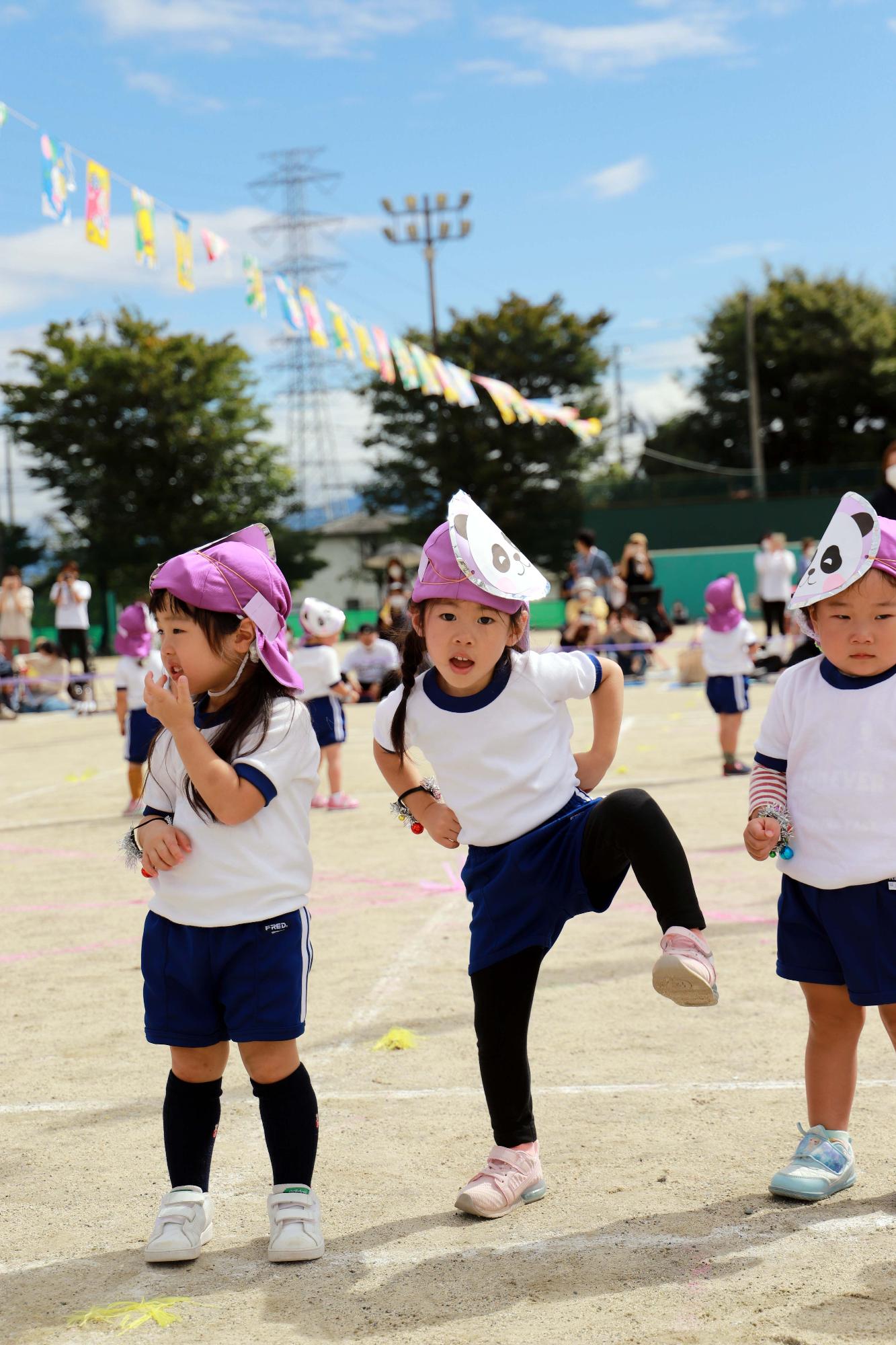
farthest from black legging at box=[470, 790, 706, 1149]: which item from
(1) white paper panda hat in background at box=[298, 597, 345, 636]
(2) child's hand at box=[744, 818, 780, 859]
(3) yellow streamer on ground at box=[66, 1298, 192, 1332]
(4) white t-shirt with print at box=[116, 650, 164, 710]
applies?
(4) white t-shirt with print at box=[116, 650, 164, 710]

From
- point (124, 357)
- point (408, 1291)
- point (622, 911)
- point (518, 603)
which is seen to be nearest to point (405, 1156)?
point (408, 1291)

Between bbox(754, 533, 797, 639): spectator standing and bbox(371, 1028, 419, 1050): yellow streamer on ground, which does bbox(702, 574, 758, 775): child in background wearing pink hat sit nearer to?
bbox(371, 1028, 419, 1050): yellow streamer on ground

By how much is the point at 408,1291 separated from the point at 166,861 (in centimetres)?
105

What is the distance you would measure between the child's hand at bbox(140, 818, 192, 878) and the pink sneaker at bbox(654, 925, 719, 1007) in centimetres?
108

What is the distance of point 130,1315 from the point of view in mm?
2754

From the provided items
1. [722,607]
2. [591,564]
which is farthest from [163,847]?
[591,564]

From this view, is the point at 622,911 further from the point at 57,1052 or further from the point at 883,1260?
the point at 883,1260

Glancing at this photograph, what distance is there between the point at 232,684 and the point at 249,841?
391 mm

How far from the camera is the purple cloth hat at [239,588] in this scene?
10.3ft

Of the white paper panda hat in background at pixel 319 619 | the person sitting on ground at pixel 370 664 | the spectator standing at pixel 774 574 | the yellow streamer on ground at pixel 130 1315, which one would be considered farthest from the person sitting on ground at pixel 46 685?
the yellow streamer on ground at pixel 130 1315

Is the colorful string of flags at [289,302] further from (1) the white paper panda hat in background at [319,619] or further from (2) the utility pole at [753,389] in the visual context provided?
(2) the utility pole at [753,389]

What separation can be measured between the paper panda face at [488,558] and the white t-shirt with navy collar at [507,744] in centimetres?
18

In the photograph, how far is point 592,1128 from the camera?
147 inches

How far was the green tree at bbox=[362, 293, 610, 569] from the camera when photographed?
42.2 m
